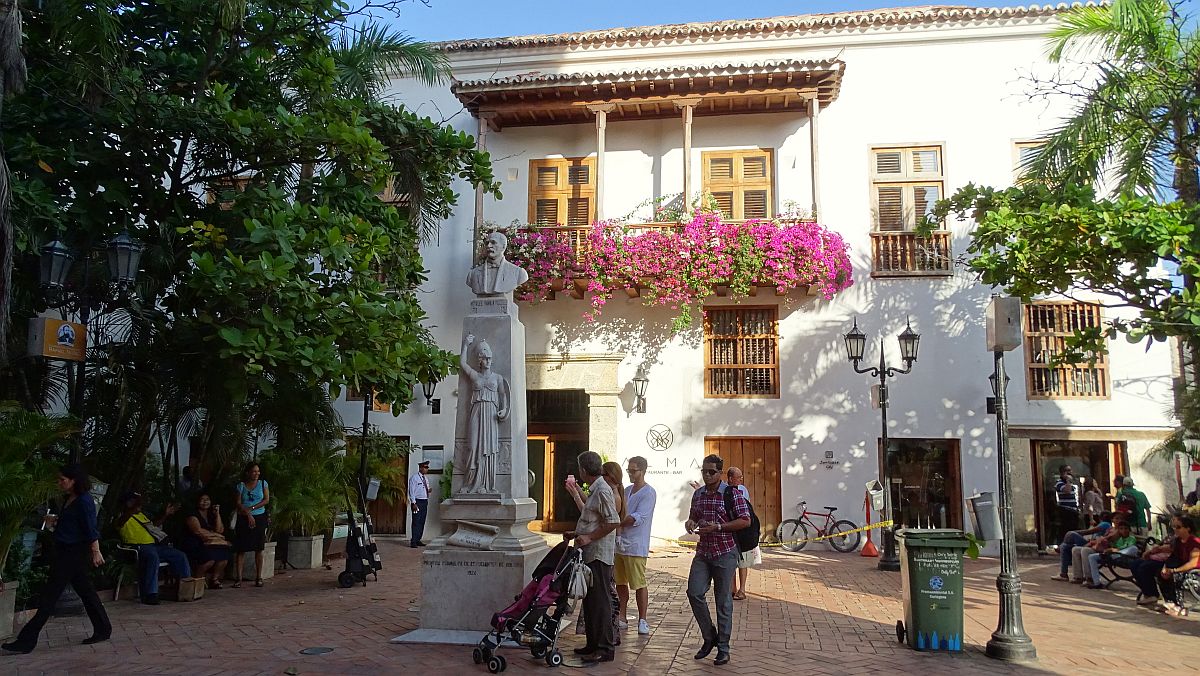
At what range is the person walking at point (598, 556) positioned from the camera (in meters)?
6.78

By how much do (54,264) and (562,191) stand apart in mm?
10591

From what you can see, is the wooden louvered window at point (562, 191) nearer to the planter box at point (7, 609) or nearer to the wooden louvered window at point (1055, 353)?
the wooden louvered window at point (1055, 353)

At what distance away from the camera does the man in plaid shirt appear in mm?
6898

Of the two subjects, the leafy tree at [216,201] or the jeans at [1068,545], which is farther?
the jeans at [1068,545]

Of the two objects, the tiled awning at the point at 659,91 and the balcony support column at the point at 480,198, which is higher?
the tiled awning at the point at 659,91

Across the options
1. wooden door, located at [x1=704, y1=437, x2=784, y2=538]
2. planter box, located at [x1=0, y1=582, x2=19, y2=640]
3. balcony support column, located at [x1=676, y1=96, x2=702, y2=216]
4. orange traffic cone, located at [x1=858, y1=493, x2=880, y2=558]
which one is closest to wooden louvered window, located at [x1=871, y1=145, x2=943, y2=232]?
balcony support column, located at [x1=676, y1=96, x2=702, y2=216]

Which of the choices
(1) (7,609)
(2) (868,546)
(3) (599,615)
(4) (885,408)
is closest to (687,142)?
(4) (885,408)

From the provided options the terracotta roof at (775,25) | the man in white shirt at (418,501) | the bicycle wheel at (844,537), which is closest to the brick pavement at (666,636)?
the bicycle wheel at (844,537)

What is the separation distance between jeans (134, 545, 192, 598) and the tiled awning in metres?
9.18

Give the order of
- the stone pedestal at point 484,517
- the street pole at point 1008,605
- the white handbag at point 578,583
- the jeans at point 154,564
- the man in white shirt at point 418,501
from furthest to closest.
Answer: the man in white shirt at point 418,501
the jeans at point 154,564
the stone pedestal at point 484,517
the street pole at point 1008,605
the white handbag at point 578,583

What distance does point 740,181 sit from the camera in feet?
56.2

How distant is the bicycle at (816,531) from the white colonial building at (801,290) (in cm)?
30

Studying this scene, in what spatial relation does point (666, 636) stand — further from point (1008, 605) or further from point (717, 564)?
point (1008, 605)

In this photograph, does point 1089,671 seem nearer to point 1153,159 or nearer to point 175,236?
point 1153,159
